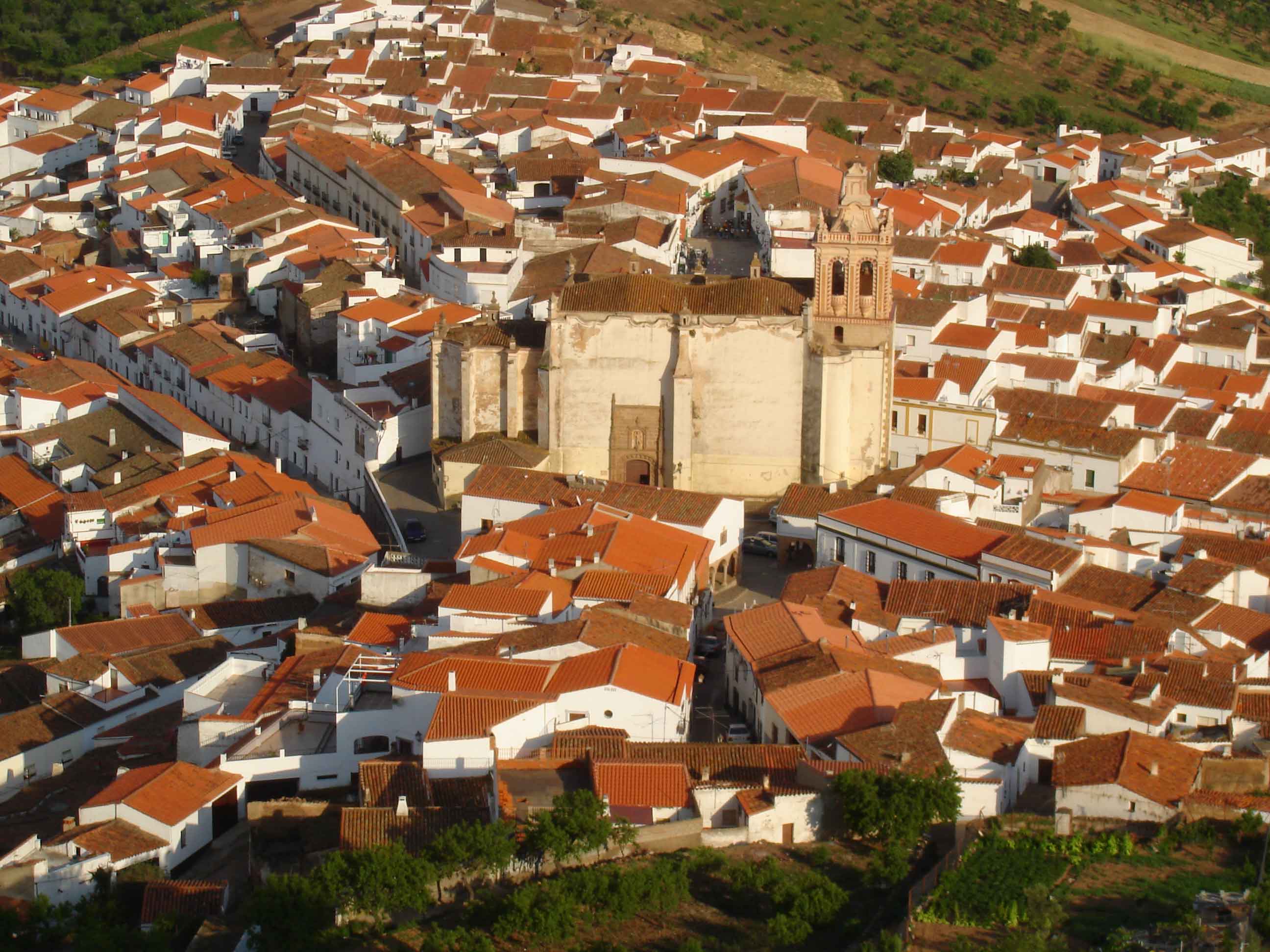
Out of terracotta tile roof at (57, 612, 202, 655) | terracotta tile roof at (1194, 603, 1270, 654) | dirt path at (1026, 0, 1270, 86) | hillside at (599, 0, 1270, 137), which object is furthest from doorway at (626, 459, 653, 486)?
dirt path at (1026, 0, 1270, 86)

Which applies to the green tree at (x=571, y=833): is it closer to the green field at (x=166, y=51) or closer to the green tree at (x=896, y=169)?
the green tree at (x=896, y=169)

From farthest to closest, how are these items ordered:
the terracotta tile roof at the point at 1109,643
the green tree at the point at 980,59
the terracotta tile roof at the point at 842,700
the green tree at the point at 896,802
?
the green tree at the point at 980,59 → the terracotta tile roof at the point at 1109,643 → the terracotta tile roof at the point at 842,700 → the green tree at the point at 896,802

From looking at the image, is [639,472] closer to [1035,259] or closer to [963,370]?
[963,370]

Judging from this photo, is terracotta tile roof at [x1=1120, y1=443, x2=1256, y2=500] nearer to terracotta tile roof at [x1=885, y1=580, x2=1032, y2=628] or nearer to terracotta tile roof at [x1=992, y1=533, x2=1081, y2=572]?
terracotta tile roof at [x1=992, y1=533, x2=1081, y2=572]

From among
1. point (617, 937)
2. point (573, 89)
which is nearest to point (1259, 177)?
point (573, 89)

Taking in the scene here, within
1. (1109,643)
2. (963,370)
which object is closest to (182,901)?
(1109,643)

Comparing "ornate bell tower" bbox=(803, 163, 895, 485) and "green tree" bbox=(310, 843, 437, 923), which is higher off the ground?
"ornate bell tower" bbox=(803, 163, 895, 485)

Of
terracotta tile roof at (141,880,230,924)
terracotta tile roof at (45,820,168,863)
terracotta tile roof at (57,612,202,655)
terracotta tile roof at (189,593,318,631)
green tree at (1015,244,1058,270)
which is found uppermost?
green tree at (1015,244,1058,270)

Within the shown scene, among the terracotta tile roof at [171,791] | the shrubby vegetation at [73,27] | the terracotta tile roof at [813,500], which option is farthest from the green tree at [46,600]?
the shrubby vegetation at [73,27]
